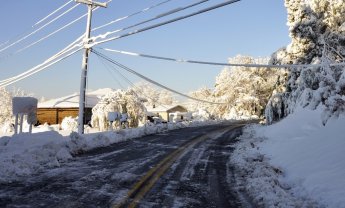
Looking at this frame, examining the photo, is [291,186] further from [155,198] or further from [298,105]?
[298,105]

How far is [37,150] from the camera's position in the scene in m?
12.3

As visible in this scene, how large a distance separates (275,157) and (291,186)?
4.84 metres

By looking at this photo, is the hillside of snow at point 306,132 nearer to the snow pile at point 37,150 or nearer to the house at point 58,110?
the snow pile at point 37,150

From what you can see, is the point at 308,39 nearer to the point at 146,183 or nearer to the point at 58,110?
the point at 146,183

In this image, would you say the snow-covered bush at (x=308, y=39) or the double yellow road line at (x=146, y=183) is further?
the snow-covered bush at (x=308, y=39)

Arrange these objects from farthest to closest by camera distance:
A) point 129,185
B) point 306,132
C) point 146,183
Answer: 1. point 306,132
2. point 146,183
3. point 129,185

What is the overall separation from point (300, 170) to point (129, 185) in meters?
4.99

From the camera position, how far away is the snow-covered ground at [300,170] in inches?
316

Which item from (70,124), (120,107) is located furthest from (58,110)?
(120,107)

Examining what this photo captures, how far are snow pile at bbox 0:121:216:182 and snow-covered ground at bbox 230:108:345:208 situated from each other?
5.76 m

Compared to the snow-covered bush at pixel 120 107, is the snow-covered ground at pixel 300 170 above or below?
below

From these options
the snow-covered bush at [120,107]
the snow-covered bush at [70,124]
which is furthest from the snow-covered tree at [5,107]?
the snow-covered bush at [120,107]

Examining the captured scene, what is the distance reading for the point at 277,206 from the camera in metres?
7.57

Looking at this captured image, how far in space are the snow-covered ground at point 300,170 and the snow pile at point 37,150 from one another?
5764 millimetres
